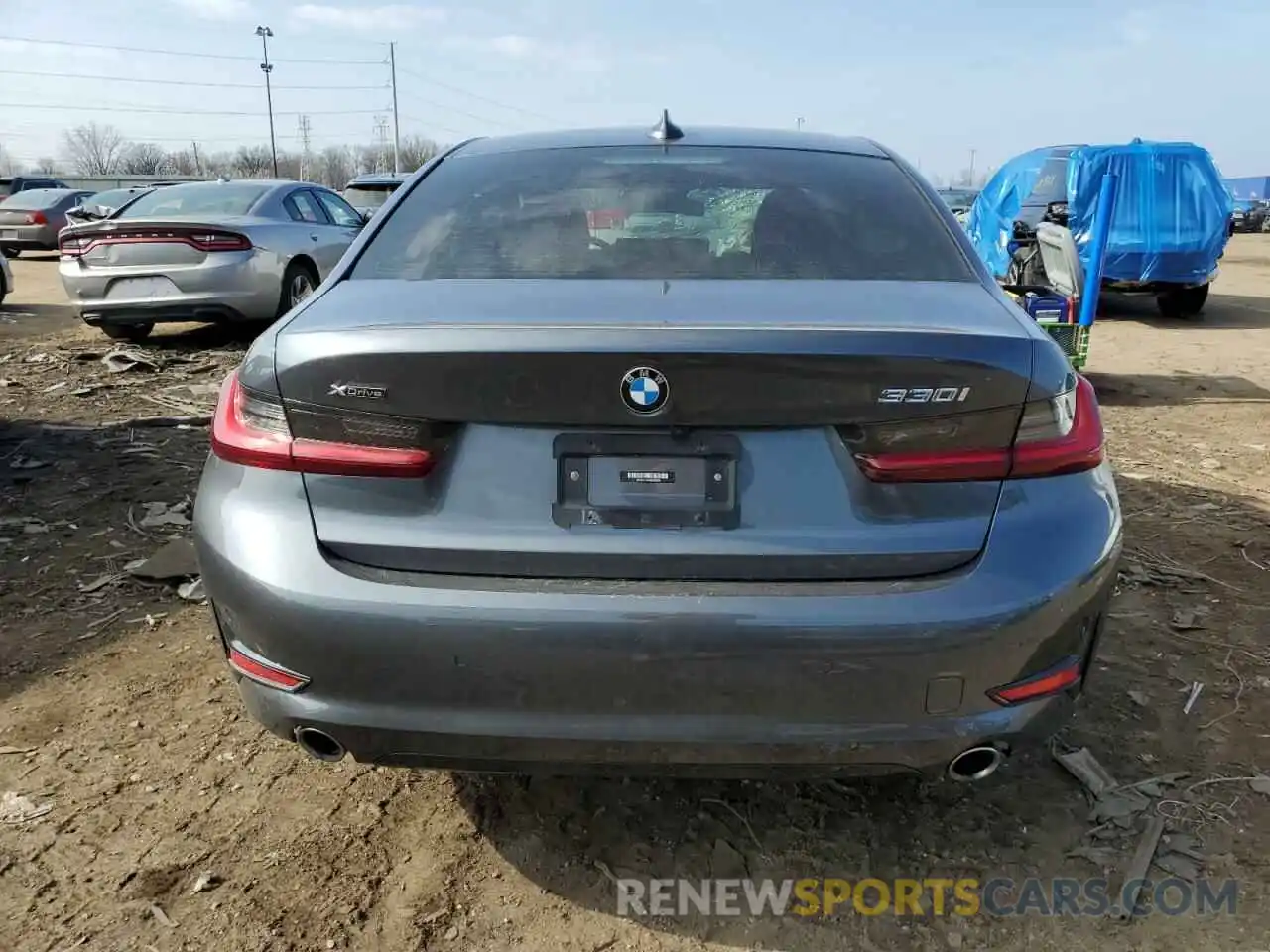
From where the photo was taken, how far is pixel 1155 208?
11508 millimetres

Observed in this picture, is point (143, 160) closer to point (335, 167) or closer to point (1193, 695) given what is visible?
point (335, 167)

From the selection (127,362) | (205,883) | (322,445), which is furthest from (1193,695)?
(127,362)

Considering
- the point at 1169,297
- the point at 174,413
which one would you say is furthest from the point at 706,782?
the point at 1169,297

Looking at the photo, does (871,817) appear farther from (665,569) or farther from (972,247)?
(972,247)

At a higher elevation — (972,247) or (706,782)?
(972,247)

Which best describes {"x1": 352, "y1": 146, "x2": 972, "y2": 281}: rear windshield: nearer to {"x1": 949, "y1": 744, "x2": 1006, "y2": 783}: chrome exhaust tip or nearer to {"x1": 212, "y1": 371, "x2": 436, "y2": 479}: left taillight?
{"x1": 212, "y1": 371, "x2": 436, "y2": 479}: left taillight

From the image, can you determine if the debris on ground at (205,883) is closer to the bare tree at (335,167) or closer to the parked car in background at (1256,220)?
the parked car in background at (1256,220)

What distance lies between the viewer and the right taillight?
69.8 inches

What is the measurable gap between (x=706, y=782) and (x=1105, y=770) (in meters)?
1.08

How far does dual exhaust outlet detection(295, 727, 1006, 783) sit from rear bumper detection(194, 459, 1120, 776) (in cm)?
3

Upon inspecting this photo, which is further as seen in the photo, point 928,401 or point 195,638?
point 195,638

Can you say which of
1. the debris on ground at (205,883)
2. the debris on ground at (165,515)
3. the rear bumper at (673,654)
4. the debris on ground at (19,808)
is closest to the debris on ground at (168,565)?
the debris on ground at (165,515)

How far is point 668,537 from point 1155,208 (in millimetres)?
11963

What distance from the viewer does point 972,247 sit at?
2.43m
